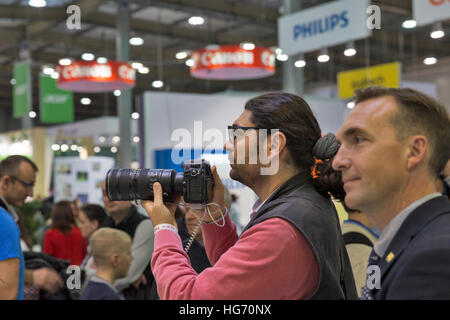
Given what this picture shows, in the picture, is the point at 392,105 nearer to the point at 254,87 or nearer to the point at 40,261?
the point at 40,261

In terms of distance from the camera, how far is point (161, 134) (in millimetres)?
9016

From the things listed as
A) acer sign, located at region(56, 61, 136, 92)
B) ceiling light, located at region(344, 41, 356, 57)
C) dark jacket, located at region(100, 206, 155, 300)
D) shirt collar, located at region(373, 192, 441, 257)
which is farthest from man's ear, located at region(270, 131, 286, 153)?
acer sign, located at region(56, 61, 136, 92)

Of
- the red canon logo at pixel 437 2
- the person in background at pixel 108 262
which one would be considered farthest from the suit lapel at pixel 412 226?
the red canon logo at pixel 437 2

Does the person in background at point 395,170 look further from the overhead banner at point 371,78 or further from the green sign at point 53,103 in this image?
the green sign at point 53,103

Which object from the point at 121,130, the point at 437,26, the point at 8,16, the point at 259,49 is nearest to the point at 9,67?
the point at 8,16

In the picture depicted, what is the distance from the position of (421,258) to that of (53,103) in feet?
35.3

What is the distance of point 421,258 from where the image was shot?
1.05 meters

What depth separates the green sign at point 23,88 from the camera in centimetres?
1005

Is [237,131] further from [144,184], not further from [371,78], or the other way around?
[371,78]

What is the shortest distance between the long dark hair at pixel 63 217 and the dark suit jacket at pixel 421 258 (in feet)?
16.6

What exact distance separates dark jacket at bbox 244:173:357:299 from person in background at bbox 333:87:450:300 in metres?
0.15

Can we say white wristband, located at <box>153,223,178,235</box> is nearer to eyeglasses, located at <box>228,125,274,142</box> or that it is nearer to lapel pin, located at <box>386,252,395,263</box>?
eyeglasses, located at <box>228,125,274,142</box>

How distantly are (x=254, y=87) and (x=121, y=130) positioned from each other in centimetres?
1084

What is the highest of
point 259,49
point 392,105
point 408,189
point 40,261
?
point 259,49
